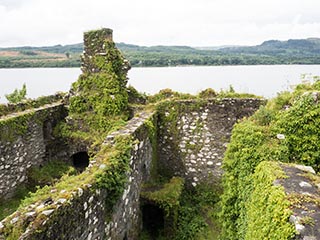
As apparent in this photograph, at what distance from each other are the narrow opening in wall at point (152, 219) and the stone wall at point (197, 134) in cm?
229

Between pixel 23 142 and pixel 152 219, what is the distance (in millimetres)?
5068

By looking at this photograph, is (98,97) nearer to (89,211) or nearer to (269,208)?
(89,211)

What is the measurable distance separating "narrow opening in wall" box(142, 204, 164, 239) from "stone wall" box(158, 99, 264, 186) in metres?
2.29

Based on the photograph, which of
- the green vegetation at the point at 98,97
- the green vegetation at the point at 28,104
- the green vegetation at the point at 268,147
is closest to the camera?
the green vegetation at the point at 268,147

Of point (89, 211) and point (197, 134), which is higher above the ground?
point (89, 211)

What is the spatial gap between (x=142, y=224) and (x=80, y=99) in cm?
547

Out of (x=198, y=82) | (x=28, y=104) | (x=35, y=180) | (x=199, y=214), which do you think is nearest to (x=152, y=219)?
(x=199, y=214)

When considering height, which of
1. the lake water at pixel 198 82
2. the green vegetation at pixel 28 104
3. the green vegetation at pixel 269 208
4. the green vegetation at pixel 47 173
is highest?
the green vegetation at pixel 269 208

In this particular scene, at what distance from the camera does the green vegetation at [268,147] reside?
7145 mm

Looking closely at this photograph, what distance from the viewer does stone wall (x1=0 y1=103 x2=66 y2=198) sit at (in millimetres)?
10906

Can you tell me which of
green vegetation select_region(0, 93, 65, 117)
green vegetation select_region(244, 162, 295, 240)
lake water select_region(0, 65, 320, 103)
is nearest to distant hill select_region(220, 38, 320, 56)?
lake water select_region(0, 65, 320, 103)

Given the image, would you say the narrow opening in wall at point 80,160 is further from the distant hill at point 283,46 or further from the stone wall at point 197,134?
the distant hill at point 283,46

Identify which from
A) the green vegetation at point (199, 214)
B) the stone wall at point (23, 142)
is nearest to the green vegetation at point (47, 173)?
the stone wall at point (23, 142)

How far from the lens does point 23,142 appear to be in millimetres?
11828
